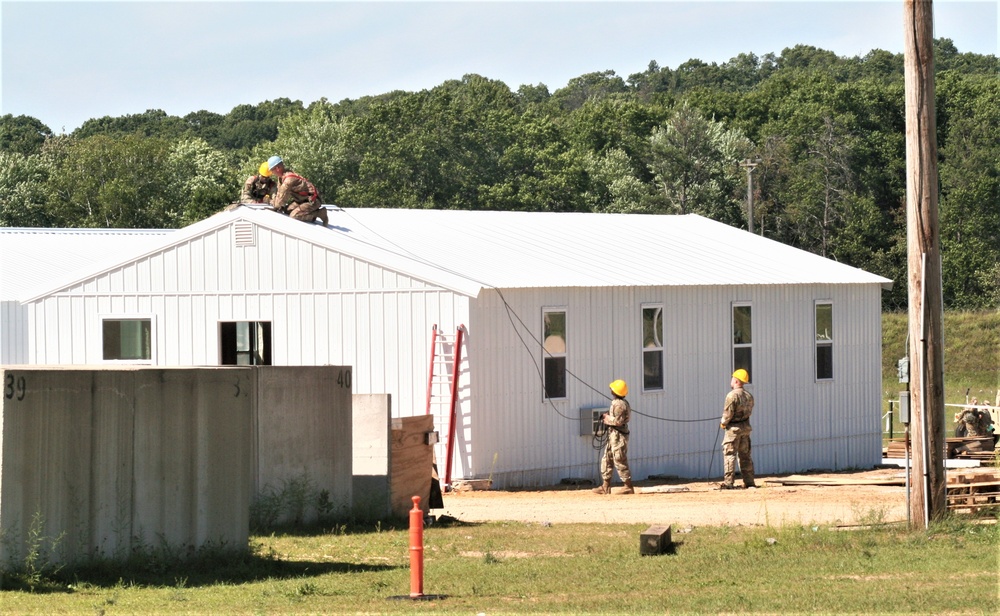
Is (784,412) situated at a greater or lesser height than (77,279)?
lesser

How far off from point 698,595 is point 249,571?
3948mm

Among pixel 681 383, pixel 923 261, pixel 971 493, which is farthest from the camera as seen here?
pixel 681 383

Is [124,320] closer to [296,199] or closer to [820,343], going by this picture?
[296,199]

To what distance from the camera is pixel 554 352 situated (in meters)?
23.4

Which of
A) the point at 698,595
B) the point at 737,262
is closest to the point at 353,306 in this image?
the point at 737,262

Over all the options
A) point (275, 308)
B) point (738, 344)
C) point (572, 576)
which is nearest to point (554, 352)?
point (275, 308)

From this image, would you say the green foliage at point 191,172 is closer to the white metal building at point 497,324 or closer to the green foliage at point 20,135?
the green foliage at point 20,135

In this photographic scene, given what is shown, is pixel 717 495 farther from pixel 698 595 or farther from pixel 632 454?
pixel 698 595

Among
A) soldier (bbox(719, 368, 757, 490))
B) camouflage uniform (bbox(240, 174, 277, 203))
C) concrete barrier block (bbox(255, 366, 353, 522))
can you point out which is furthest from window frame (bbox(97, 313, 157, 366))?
soldier (bbox(719, 368, 757, 490))

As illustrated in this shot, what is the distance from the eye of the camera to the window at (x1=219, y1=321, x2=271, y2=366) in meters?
23.5

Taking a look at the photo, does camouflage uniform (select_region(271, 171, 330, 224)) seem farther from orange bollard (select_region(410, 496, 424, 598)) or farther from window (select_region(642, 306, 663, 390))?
orange bollard (select_region(410, 496, 424, 598))

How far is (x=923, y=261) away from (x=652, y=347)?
9990 millimetres

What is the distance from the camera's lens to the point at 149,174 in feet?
241

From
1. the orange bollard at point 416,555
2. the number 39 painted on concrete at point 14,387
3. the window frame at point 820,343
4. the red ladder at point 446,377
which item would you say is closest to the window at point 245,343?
the red ladder at point 446,377
